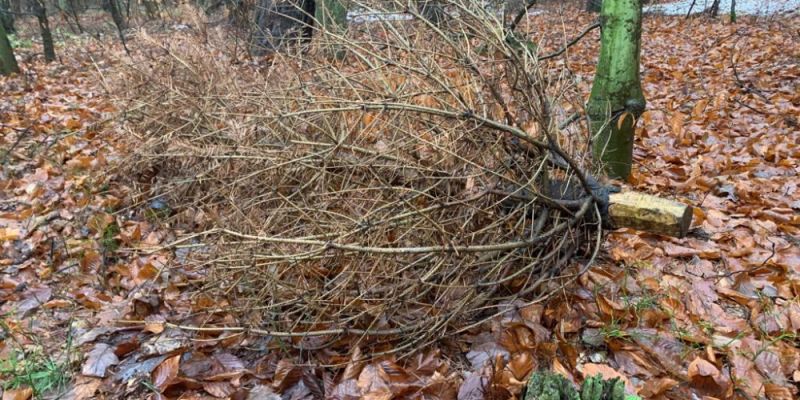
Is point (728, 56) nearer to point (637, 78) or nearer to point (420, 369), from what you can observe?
point (637, 78)

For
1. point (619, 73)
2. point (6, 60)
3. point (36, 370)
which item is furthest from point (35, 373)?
point (6, 60)

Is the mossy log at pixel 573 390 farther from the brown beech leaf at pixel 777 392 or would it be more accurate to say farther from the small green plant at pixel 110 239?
the small green plant at pixel 110 239

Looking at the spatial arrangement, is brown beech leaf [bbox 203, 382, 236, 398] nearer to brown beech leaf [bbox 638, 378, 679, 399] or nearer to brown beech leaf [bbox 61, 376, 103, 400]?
brown beech leaf [bbox 61, 376, 103, 400]

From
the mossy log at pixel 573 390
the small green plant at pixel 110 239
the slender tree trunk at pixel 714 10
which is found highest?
the slender tree trunk at pixel 714 10

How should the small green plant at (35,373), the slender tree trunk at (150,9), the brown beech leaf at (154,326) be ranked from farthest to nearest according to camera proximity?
the slender tree trunk at (150,9) < the brown beech leaf at (154,326) < the small green plant at (35,373)

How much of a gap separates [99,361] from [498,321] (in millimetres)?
1821

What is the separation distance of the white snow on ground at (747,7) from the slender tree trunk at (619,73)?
8962mm

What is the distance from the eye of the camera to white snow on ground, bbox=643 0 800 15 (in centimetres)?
1059

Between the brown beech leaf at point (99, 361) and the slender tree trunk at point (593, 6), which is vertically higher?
the slender tree trunk at point (593, 6)

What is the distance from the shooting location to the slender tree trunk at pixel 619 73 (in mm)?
3391

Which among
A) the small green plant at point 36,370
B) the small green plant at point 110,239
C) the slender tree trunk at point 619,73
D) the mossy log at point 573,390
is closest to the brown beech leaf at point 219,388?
the small green plant at point 36,370

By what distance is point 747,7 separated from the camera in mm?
11711

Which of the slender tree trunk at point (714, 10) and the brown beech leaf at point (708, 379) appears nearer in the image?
the brown beech leaf at point (708, 379)

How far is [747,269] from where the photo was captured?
2.71 meters
